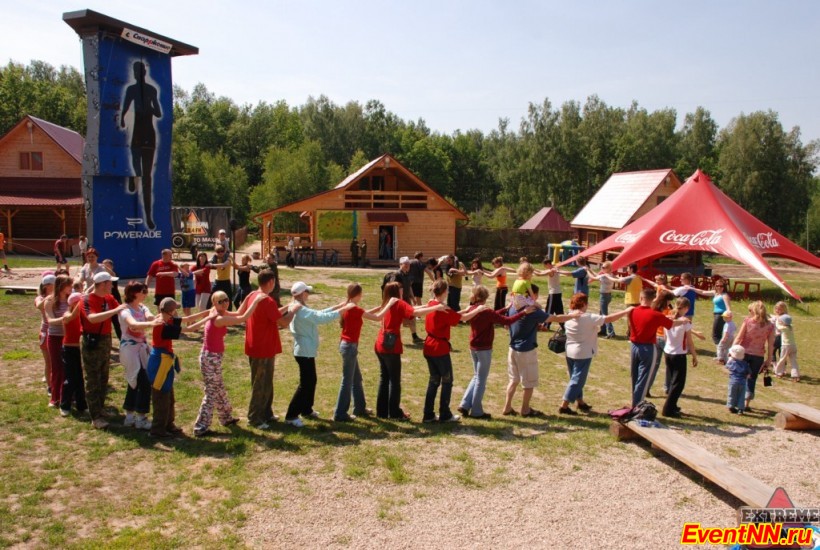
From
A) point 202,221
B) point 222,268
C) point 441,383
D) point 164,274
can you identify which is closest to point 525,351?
point 441,383

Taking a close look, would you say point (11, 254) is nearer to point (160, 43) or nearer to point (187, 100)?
point (160, 43)

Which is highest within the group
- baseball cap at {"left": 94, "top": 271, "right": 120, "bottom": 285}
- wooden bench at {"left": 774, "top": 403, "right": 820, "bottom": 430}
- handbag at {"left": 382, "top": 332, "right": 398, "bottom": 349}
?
baseball cap at {"left": 94, "top": 271, "right": 120, "bottom": 285}

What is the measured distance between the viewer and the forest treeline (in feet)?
156

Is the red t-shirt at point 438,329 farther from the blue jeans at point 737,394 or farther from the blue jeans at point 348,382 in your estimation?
the blue jeans at point 737,394

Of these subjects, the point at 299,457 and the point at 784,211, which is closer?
the point at 299,457

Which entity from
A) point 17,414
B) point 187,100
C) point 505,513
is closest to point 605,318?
point 505,513

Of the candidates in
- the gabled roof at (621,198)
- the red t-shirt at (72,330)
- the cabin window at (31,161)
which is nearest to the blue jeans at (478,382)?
the red t-shirt at (72,330)

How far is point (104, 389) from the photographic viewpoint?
23.5 feet

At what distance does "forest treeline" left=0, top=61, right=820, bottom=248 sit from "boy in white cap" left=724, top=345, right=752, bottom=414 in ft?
134

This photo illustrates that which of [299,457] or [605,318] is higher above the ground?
[605,318]

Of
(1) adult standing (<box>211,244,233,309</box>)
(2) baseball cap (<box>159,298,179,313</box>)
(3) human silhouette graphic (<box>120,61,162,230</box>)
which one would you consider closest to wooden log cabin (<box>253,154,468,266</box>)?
(3) human silhouette graphic (<box>120,61,162,230</box>)

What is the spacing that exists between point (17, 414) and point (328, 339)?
19.4ft

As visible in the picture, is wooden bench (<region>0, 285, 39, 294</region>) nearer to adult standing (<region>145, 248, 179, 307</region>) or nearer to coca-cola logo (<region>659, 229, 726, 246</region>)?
adult standing (<region>145, 248, 179, 307</region>)

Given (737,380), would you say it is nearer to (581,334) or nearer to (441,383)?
(581,334)
